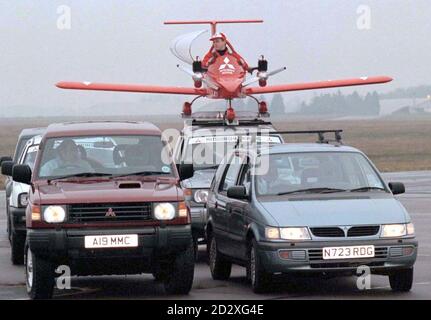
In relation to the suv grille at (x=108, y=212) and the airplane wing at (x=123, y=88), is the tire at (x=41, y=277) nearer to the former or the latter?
the suv grille at (x=108, y=212)

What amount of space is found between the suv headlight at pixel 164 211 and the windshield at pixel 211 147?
6431mm

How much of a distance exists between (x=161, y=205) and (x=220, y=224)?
2592 mm

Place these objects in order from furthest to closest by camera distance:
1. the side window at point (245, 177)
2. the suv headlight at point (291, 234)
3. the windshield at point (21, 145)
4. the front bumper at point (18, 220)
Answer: the windshield at point (21, 145) < the front bumper at point (18, 220) < the side window at point (245, 177) < the suv headlight at point (291, 234)

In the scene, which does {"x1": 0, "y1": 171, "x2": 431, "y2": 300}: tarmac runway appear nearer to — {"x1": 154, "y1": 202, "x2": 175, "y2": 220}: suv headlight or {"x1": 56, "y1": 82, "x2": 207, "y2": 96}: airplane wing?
{"x1": 154, "y1": 202, "x2": 175, "y2": 220}: suv headlight

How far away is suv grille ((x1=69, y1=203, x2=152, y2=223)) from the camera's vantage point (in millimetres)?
12164

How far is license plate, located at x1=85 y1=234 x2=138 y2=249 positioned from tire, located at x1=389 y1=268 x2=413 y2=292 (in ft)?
9.18

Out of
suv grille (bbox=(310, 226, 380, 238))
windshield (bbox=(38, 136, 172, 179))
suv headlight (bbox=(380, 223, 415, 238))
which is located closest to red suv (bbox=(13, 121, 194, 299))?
windshield (bbox=(38, 136, 172, 179))

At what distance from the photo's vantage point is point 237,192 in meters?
13.5

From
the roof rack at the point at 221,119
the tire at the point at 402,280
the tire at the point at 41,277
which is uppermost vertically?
the roof rack at the point at 221,119

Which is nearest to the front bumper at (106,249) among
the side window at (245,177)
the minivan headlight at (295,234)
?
the minivan headlight at (295,234)

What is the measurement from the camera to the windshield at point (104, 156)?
13289 mm

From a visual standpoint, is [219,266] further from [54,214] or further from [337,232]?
[54,214]

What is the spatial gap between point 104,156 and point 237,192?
152 centimetres

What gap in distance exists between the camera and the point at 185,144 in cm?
1914
